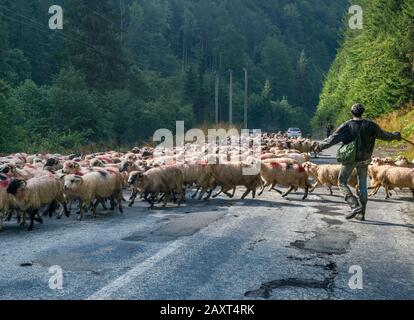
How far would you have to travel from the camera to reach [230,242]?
26.5ft

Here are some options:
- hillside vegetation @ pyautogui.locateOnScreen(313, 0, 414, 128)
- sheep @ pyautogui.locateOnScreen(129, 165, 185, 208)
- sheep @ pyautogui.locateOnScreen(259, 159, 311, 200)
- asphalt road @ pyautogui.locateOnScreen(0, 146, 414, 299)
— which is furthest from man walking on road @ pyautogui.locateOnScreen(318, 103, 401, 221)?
hillside vegetation @ pyautogui.locateOnScreen(313, 0, 414, 128)

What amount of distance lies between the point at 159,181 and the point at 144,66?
8141 cm

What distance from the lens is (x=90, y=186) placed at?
11.6 metres

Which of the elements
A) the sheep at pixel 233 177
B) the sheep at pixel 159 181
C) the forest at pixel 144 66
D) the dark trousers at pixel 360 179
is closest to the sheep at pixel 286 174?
→ the sheep at pixel 233 177

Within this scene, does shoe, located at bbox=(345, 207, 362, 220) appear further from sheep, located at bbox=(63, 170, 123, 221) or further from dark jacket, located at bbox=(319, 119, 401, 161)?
sheep, located at bbox=(63, 170, 123, 221)

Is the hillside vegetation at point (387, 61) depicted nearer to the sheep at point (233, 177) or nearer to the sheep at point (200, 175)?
the sheep at point (233, 177)

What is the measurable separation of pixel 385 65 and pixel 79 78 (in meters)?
26.0

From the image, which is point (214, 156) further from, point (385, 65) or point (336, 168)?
point (385, 65)

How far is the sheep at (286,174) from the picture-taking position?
14.6 meters

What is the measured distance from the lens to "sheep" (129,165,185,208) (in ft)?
43.1

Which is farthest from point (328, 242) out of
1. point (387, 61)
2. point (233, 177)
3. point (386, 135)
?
point (387, 61)

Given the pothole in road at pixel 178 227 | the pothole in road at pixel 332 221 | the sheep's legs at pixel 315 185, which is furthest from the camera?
the sheep's legs at pixel 315 185

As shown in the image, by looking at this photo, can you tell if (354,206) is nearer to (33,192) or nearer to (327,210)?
(327,210)

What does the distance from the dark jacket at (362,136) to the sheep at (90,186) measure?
5009 millimetres
